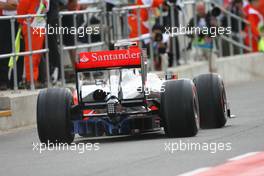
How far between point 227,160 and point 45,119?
3473mm

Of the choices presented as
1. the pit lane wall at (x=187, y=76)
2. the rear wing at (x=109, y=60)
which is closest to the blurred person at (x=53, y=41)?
the pit lane wall at (x=187, y=76)

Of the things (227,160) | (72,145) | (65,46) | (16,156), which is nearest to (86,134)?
(72,145)

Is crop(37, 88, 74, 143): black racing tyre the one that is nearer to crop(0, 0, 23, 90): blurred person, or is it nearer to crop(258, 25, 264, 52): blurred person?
crop(0, 0, 23, 90): blurred person

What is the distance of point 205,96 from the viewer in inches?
592

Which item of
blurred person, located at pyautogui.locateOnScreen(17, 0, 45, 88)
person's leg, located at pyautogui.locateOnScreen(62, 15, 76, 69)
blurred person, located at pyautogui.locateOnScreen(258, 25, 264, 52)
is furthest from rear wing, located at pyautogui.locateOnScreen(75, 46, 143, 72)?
blurred person, located at pyautogui.locateOnScreen(258, 25, 264, 52)

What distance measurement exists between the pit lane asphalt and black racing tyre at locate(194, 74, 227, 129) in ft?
0.85

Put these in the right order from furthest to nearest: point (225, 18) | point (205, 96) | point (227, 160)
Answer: point (225, 18)
point (205, 96)
point (227, 160)

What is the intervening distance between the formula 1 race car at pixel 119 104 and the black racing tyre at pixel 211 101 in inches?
17.3

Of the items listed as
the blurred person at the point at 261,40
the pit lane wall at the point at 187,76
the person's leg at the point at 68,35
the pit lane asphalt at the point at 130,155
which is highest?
the person's leg at the point at 68,35

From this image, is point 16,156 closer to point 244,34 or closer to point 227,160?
point 227,160

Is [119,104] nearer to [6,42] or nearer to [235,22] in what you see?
[6,42]

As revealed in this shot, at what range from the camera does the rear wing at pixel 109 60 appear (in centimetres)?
1433

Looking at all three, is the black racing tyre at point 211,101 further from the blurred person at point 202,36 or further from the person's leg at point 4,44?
the blurred person at point 202,36

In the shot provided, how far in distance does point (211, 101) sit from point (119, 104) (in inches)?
65.7
